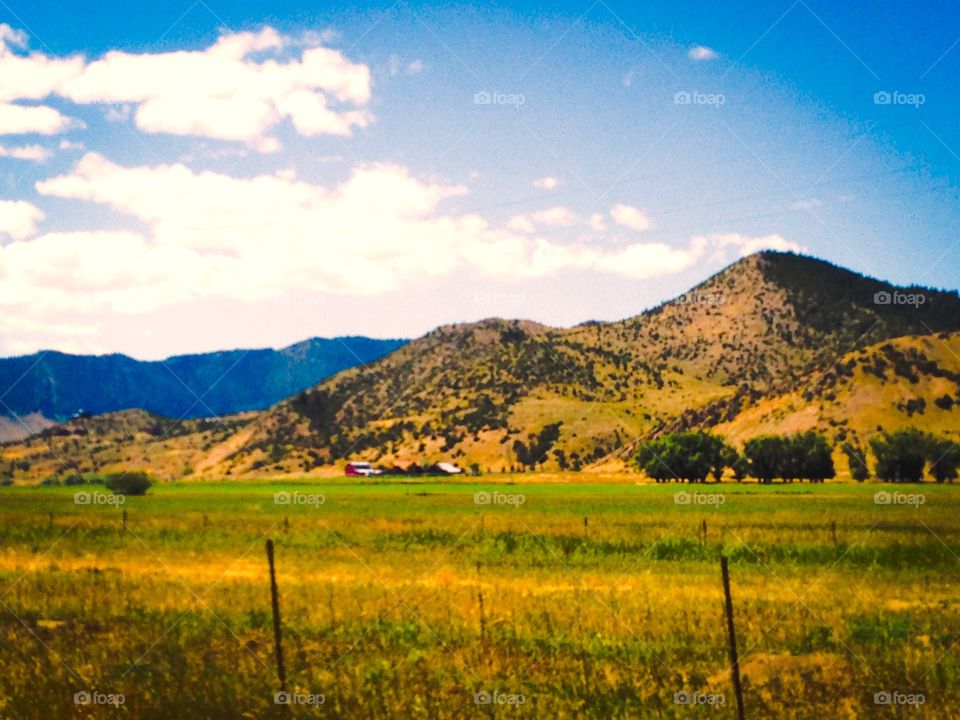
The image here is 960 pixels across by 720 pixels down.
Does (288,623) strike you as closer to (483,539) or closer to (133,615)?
(133,615)

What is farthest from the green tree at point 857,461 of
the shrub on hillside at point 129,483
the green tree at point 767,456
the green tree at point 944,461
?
the shrub on hillside at point 129,483

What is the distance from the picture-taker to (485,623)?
815 inches

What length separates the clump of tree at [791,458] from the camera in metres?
128

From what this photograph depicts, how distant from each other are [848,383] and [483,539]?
454 feet

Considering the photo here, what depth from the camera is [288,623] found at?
2091 cm

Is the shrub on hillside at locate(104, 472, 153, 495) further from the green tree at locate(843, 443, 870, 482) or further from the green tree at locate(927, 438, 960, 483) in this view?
the green tree at locate(927, 438, 960, 483)

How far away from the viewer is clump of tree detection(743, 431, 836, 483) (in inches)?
Answer: 5054

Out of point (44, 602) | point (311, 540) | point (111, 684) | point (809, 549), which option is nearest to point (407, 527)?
point (311, 540)

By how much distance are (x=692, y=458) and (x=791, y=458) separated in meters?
16.4

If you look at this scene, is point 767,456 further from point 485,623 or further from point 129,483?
point 485,623

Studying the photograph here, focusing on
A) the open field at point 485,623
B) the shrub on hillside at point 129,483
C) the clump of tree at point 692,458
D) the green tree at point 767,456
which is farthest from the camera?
the green tree at point 767,456

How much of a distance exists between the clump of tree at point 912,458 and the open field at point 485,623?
81835 mm

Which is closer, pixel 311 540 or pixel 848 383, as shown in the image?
pixel 311 540

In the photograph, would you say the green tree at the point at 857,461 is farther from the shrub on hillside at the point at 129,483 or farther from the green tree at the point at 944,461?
the shrub on hillside at the point at 129,483
